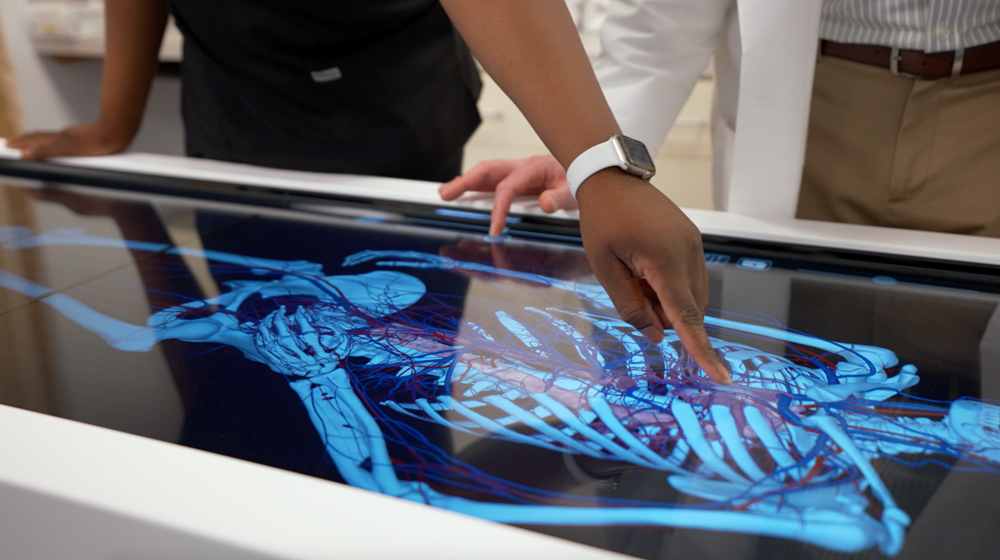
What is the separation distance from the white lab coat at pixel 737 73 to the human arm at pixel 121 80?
774mm

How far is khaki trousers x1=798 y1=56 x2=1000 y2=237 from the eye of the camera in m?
0.87

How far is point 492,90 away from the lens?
229 centimetres

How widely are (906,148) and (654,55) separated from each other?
36 centimetres

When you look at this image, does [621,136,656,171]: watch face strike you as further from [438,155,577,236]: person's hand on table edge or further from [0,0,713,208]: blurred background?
[0,0,713,208]: blurred background

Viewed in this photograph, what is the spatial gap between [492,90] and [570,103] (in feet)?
5.81

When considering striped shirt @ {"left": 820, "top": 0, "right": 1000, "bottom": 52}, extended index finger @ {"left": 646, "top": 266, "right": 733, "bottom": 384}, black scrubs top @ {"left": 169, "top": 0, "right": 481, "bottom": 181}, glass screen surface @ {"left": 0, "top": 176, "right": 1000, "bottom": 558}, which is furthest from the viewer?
black scrubs top @ {"left": 169, "top": 0, "right": 481, "bottom": 181}

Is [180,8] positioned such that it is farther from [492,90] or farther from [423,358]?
[492,90]

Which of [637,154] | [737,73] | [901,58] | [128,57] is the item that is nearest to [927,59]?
[901,58]

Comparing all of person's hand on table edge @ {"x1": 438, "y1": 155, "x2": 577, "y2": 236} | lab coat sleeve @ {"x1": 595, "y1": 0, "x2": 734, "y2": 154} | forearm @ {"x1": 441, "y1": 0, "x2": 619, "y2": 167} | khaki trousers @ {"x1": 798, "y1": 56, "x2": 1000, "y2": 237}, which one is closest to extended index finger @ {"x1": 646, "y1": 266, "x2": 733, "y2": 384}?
forearm @ {"x1": 441, "y1": 0, "x2": 619, "y2": 167}

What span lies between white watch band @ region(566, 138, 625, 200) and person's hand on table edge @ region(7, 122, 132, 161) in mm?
861

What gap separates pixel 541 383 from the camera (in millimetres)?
523

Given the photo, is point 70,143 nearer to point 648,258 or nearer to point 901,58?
point 648,258

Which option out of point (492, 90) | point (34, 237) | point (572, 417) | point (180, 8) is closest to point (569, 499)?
point (572, 417)

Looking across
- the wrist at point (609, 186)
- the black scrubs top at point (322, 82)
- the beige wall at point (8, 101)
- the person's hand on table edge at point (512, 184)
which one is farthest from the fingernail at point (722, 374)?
the beige wall at point (8, 101)
